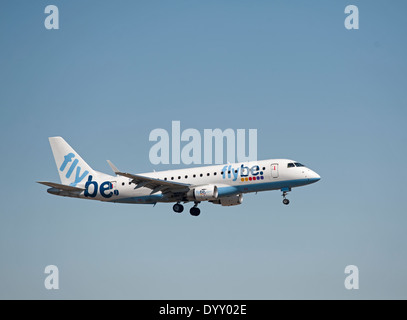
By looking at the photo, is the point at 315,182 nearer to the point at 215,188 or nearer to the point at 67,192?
the point at 215,188

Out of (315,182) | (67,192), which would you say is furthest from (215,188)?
(67,192)

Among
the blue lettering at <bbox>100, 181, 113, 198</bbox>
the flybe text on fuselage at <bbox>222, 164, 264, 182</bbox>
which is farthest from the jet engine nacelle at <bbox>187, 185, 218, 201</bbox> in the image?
the blue lettering at <bbox>100, 181, 113, 198</bbox>

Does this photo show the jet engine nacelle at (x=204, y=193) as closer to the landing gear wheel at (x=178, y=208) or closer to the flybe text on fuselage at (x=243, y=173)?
the flybe text on fuselage at (x=243, y=173)

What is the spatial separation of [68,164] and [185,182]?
14281 mm

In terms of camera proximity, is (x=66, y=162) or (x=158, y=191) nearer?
(x=158, y=191)

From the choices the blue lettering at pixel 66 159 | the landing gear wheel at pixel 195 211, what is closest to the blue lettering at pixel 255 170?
the landing gear wheel at pixel 195 211

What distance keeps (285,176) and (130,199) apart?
1595 centimetres

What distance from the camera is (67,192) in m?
78.2

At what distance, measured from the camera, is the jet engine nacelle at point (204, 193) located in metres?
72.1

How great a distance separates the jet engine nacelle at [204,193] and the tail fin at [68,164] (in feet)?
A: 40.9

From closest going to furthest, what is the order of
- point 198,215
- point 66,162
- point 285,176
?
point 285,176
point 198,215
point 66,162
